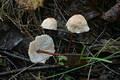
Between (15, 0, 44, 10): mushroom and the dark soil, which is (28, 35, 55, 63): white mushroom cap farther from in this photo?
(15, 0, 44, 10): mushroom

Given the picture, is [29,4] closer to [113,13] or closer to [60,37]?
[60,37]

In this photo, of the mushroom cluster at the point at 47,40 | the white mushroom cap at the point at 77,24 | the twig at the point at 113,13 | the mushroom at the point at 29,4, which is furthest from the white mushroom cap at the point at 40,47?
the twig at the point at 113,13

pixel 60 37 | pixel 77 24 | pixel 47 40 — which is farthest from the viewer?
pixel 60 37

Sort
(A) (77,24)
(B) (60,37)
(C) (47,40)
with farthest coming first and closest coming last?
(B) (60,37) → (C) (47,40) → (A) (77,24)

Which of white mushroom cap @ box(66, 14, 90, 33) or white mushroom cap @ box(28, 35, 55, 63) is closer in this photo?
white mushroom cap @ box(66, 14, 90, 33)

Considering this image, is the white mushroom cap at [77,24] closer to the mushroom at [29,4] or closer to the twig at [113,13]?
the twig at [113,13]

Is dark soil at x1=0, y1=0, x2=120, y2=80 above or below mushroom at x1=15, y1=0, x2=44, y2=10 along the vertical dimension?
below

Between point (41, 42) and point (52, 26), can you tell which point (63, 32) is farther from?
point (41, 42)

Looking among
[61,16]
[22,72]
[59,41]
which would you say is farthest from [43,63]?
[61,16]

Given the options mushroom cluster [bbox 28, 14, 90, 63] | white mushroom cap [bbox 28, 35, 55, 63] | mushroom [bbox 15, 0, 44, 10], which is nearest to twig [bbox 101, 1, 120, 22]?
mushroom cluster [bbox 28, 14, 90, 63]

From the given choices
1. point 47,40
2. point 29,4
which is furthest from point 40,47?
point 29,4
